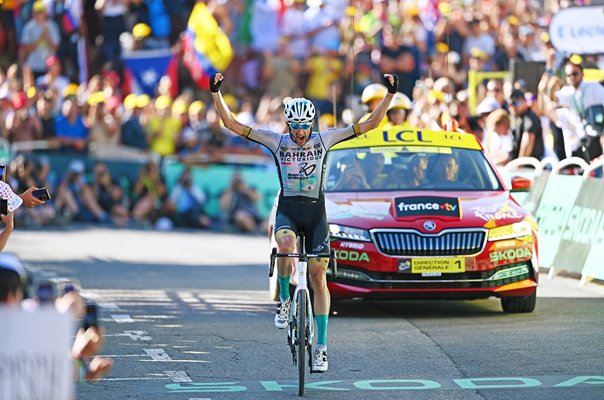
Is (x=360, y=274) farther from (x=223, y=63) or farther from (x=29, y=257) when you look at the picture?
(x=223, y=63)

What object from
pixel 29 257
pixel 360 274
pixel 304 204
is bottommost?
pixel 29 257

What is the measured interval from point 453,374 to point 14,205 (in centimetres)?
356

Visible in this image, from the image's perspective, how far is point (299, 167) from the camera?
11500 millimetres

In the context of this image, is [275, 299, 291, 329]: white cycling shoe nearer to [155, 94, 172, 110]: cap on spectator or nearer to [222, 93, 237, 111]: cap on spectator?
[155, 94, 172, 110]: cap on spectator

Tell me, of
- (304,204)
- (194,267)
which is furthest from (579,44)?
(304,204)

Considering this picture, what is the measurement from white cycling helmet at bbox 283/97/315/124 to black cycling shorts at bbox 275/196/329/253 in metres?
0.59

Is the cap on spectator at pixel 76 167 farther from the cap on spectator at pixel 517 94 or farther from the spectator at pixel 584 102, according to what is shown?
the spectator at pixel 584 102

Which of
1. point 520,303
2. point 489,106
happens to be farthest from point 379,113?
point 489,106

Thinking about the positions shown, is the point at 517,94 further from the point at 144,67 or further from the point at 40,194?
the point at 40,194

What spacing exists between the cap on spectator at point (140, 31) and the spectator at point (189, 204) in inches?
133

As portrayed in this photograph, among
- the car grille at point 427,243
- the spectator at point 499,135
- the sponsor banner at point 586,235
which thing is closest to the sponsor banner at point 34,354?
the car grille at point 427,243

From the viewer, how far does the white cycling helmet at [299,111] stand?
1116 centimetres

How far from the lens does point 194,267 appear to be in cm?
1978

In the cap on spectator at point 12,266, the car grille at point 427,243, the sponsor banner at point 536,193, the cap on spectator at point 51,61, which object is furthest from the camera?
the cap on spectator at point 51,61
